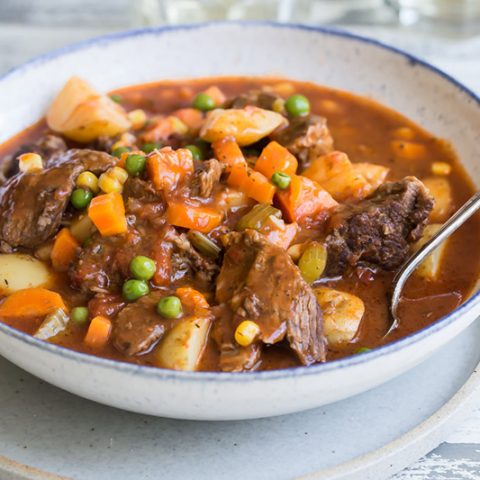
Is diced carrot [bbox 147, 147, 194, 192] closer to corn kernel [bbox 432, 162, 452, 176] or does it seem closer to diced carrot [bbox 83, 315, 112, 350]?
diced carrot [bbox 83, 315, 112, 350]

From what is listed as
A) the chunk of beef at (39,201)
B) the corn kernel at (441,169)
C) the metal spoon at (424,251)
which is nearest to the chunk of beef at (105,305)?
the chunk of beef at (39,201)

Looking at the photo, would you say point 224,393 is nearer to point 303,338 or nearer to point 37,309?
point 303,338

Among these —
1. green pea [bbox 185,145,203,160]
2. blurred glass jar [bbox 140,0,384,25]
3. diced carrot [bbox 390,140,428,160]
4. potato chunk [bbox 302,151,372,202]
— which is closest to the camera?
potato chunk [bbox 302,151,372,202]

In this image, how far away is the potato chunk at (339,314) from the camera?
13.4ft

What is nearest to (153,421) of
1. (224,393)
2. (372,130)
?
(224,393)

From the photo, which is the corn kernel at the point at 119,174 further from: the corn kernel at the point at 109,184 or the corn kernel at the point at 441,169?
the corn kernel at the point at 441,169

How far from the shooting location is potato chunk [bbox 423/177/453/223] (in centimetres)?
491

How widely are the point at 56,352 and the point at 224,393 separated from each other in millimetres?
691

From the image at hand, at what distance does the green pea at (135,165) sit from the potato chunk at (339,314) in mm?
1132

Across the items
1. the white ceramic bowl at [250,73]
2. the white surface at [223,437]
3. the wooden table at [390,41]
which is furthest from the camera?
the wooden table at [390,41]

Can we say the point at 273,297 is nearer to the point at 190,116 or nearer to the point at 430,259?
the point at 430,259

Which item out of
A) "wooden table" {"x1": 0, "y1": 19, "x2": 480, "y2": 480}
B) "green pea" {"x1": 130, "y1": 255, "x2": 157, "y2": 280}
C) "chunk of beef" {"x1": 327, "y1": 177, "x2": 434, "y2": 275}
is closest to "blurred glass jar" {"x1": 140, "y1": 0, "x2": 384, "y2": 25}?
"wooden table" {"x1": 0, "y1": 19, "x2": 480, "y2": 480}

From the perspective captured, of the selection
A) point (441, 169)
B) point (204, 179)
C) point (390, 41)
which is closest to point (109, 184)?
point (204, 179)

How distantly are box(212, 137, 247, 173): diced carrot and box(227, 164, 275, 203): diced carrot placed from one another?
0.26ft
